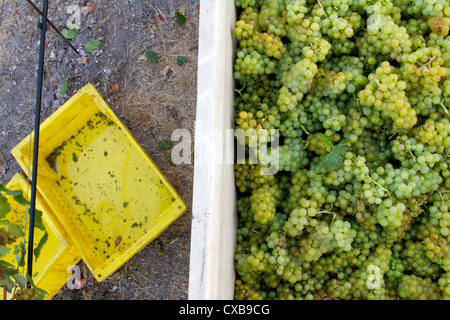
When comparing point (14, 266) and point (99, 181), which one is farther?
point (99, 181)

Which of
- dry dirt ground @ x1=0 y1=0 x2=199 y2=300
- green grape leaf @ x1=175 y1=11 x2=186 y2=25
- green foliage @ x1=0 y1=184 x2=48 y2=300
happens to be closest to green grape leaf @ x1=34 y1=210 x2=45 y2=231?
green foliage @ x1=0 y1=184 x2=48 y2=300

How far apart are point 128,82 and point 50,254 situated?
119 cm

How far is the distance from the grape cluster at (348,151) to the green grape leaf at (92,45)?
57.5 inches

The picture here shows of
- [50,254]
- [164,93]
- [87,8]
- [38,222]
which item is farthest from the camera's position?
[87,8]

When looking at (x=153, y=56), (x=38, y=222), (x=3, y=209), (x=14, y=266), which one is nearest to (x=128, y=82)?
(x=153, y=56)

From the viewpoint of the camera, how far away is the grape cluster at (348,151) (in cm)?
145

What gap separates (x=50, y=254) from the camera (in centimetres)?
241

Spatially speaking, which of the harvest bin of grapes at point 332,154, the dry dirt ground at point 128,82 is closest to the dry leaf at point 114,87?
the dry dirt ground at point 128,82

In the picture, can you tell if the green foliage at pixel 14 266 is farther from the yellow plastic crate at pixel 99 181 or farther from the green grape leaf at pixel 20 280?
the yellow plastic crate at pixel 99 181

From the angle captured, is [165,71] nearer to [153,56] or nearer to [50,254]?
[153,56]

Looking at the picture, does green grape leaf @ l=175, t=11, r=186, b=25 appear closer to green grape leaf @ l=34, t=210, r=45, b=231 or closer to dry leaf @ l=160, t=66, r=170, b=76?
dry leaf @ l=160, t=66, r=170, b=76

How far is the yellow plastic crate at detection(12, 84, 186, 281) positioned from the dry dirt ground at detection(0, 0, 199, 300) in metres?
0.14
